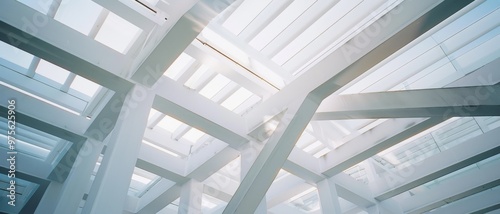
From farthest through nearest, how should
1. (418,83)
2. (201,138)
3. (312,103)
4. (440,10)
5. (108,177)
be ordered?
(201,138) < (418,83) < (312,103) < (108,177) < (440,10)

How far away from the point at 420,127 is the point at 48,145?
739cm

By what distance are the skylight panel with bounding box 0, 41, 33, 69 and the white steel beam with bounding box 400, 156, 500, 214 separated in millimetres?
8308

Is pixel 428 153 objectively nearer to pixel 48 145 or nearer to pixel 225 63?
pixel 225 63

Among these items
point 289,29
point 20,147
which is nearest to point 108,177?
point 289,29

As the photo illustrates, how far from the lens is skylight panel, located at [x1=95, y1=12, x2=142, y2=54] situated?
14.0 ft

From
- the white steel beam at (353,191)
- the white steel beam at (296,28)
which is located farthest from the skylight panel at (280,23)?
the white steel beam at (353,191)

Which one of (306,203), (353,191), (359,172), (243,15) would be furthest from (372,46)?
(306,203)

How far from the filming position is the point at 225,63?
4.28 metres

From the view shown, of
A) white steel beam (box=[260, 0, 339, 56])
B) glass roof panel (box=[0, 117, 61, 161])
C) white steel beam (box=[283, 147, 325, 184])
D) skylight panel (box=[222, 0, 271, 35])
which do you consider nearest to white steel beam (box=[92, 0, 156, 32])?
skylight panel (box=[222, 0, 271, 35])

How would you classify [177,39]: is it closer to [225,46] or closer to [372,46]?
[225,46]

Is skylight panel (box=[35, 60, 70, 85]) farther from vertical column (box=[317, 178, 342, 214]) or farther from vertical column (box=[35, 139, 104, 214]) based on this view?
vertical column (box=[317, 178, 342, 214])

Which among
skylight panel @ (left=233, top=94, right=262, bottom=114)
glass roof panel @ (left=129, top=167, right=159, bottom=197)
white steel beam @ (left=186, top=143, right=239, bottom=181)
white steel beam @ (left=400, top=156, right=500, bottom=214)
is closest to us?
white steel beam @ (left=186, top=143, right=239, bottom=181)

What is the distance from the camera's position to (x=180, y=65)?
491 centimetres

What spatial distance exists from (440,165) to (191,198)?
4857mm
